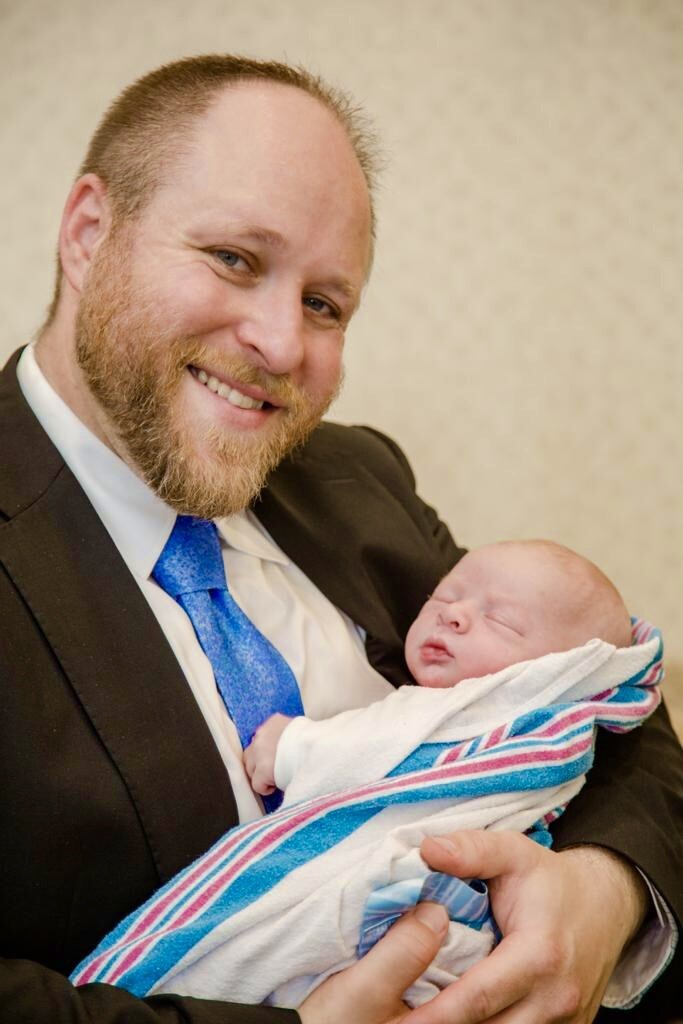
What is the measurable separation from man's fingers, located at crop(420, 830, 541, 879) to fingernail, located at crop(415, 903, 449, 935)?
0.16ft

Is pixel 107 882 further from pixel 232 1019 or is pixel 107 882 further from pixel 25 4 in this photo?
pixel 25 4

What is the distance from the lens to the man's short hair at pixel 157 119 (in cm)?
161

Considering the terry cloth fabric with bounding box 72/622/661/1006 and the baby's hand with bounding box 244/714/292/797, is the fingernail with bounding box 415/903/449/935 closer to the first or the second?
the terry cloth fabric with bounding box 72/622/661/1006

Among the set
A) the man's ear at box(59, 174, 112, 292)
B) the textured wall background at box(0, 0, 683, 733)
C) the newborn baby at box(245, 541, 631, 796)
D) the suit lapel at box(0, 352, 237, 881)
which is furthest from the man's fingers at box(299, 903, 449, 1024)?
the textured wall background at box(0, 0, 683, 733)

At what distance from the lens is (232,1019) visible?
46.9 inches

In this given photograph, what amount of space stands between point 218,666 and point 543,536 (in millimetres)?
1482

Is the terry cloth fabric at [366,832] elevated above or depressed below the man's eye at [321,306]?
below

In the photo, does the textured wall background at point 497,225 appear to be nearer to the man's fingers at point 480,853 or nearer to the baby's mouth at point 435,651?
the baby's mouth at point 435,651

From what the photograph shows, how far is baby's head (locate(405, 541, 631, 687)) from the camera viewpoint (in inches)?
61.1

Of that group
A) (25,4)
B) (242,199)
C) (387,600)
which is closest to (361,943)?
(387,600)

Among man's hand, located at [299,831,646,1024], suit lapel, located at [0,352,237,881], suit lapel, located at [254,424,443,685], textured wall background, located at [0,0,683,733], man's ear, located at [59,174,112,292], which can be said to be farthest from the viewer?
textured wall background, located at [0,0,683,733]

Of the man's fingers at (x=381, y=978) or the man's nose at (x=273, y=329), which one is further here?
the man's nose at (x=273, y=329)

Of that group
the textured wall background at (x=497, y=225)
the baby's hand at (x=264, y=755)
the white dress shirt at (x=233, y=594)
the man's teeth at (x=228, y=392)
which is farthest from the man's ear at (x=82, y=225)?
the textured wall background at (x=497, y=225)

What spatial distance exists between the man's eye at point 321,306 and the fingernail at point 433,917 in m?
0.94
